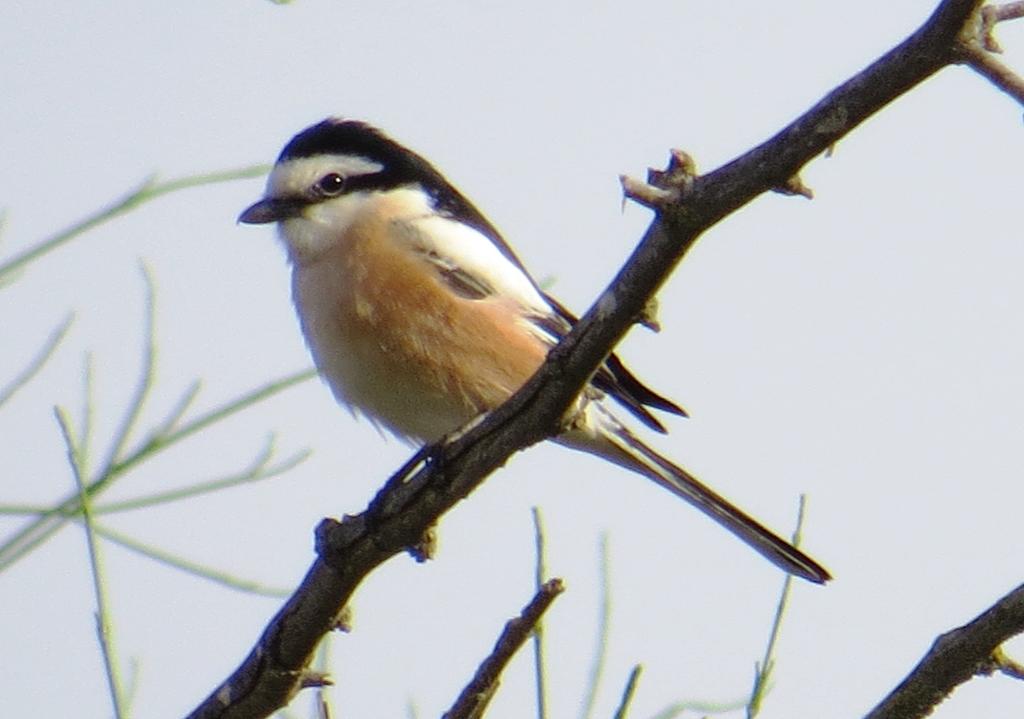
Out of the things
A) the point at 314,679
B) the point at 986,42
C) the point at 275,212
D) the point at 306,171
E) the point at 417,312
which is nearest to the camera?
the point at 986,42

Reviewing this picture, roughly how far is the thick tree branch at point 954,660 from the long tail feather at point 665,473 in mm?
2942

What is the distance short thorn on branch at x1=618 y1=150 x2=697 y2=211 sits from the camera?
10.8 feet

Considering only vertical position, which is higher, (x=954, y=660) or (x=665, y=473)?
(x=665, y=473)

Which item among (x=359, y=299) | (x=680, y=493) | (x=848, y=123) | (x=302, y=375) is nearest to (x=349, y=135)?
(x=359, y=299)

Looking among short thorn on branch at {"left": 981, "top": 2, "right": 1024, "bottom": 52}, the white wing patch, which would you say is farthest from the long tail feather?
short thorn on branch at {"left": 981, "top": 2, "right": 1024, "bottom": 52}

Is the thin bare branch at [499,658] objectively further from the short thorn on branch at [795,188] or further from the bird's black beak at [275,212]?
the bird's black beak at [275,212]

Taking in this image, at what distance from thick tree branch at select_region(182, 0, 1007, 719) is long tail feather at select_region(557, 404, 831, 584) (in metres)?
1.96

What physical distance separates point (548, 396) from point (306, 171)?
127 inches

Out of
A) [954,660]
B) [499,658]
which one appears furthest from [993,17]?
[499,658]

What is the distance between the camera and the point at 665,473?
254 inches

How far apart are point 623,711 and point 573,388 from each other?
80 centimetres

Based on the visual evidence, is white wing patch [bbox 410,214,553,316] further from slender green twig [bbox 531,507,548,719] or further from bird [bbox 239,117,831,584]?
slender green twig [bbox 531,507,548,719]

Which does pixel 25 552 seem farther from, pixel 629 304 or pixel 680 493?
pixel 680 493

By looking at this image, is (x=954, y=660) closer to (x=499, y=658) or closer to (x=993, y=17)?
(x=499, y=658)
